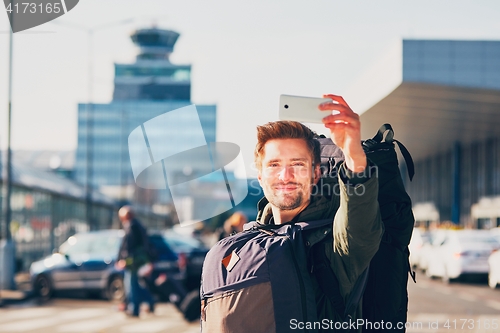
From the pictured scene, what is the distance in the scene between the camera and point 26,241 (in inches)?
1112

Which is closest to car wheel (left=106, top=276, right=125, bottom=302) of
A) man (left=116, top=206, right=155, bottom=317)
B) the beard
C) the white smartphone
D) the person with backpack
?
man (left=116, top=206, right=155, bottom=317)

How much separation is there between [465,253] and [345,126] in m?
22.8

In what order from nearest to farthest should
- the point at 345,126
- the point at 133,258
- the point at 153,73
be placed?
the point at 345,126 < the point at 133,258 < the point at 153,73

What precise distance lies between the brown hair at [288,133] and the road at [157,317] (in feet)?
30.8

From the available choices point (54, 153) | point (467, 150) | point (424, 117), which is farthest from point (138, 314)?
point (54, 153)

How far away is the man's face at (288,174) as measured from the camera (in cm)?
307

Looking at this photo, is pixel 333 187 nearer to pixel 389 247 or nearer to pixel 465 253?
pixel 389 247

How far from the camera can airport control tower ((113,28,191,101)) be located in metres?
127

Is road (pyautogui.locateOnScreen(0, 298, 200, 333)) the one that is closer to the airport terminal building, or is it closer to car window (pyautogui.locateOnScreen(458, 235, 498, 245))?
car window (pyautogui.locateOnScreen(458, 235, 498, 245))

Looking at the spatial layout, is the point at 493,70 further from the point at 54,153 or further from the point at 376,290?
the point at 54,153

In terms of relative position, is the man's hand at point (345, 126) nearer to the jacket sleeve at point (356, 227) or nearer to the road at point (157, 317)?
the jacket sleeve at point (356, 227)

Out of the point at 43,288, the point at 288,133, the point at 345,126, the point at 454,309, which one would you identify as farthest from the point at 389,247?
the point at 43,288

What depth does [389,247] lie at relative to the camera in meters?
3.14

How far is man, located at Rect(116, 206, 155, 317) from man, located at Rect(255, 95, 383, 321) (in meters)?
11.9
